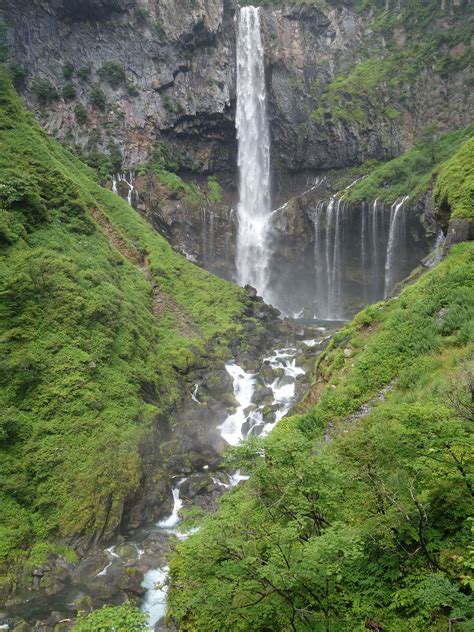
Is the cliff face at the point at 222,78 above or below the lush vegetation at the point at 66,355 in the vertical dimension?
above

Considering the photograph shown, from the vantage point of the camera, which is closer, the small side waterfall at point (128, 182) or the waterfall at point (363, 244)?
the small side waterfall at point (128, 182)

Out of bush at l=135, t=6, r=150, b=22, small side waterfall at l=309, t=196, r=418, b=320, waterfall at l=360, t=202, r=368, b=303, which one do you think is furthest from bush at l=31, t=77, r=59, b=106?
waterfall at l=360, t=202, r=368, b=303

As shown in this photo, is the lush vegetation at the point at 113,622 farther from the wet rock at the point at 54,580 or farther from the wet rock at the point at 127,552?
the wet rock at the point at 127,552

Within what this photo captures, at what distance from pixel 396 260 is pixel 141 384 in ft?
82.3

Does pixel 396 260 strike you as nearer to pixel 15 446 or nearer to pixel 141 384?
pixel 141 384

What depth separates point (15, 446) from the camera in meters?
13.3

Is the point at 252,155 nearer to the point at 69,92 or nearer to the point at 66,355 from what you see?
the point at 69,92

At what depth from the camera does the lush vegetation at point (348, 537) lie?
3.84 meters

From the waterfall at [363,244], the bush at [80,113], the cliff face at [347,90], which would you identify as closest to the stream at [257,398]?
the waterfall at [363,244]

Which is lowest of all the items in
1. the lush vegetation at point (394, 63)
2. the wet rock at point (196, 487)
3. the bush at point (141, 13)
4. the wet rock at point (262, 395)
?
the wet rock at point (196, 487)

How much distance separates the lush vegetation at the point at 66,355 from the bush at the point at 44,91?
40.5 feet

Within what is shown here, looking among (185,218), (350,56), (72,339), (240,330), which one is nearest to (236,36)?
(350,56)

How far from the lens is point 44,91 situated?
119 ft

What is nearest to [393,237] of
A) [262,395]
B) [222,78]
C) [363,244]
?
[363,244]
